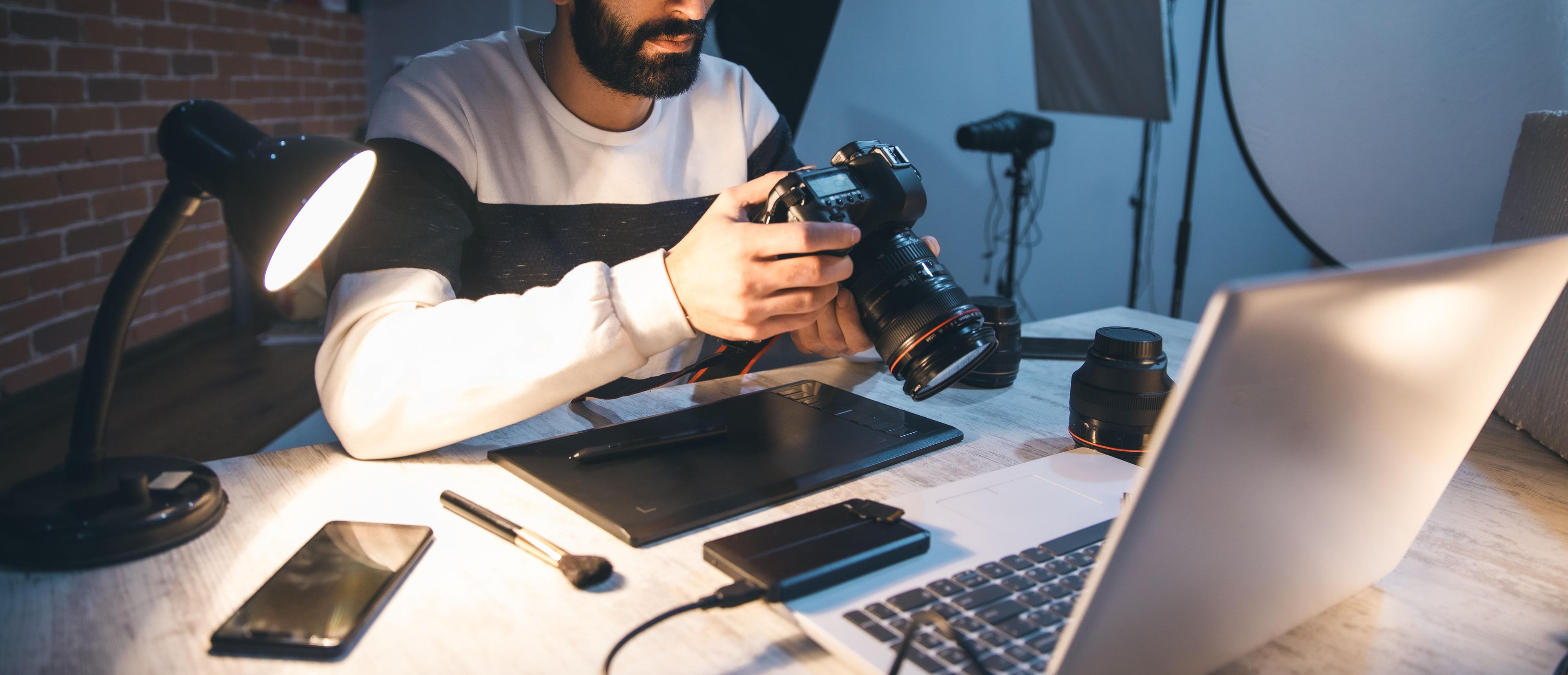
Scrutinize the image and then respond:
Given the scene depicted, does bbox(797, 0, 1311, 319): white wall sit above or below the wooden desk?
above

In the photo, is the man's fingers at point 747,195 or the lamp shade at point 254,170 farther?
the man's fingers at point 747,195

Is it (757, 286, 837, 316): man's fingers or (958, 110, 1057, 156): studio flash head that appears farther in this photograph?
(958, 110, 1057, 156): studio flash head

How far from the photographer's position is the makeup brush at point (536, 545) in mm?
549

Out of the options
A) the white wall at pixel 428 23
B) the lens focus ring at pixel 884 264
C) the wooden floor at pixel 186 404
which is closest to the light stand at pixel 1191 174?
the lens focus ring at pixel 884 264

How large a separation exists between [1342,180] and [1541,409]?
42cm

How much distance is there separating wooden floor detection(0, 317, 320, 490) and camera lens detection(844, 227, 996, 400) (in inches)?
48.6

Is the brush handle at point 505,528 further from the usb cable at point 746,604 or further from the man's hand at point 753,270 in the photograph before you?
the man's hand at point 753,270

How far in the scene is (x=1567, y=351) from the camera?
A: 0.82 m

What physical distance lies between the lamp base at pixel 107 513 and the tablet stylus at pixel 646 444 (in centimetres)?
25

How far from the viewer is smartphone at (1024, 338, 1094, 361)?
1.10m

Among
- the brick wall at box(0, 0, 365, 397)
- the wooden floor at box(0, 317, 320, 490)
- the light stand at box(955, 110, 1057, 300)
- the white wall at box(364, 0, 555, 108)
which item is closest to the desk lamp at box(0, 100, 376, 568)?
the wooden floor at box(0, 317, 320, 490)

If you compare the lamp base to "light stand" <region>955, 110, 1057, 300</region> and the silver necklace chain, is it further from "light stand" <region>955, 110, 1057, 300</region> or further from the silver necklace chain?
"light stand" <region>955, 110, 1057, 300</region>

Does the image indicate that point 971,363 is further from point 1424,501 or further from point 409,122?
point 409,122

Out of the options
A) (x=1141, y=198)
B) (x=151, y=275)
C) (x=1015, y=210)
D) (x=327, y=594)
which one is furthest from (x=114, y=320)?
(x=1141, y=198)
